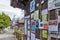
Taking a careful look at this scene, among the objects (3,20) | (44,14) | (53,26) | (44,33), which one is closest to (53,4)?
(53,26)

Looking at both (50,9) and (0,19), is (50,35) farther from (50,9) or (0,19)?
(0,19)

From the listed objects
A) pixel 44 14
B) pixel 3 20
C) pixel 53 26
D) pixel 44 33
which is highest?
pixel 3 20

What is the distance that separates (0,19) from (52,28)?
32.4 metres

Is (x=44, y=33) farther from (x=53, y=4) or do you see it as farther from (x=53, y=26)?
(x=53, y=4)

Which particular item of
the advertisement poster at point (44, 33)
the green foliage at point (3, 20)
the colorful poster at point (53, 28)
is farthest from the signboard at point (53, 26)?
the green foliage at point (3, 20)

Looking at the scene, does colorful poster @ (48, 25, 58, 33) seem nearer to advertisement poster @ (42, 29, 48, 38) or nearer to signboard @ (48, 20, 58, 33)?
signboard @ (48, 20, 58, 33)

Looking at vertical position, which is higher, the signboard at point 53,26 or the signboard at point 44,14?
the signboard at point 44,14

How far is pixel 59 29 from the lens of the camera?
269 centimetres

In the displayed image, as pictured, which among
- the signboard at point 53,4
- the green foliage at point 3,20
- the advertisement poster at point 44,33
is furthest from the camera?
the green foliage at point 3,20

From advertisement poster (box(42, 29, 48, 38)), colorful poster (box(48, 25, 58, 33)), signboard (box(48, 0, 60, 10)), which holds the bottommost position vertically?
advertisement poster (box(42, 29, 48, 38))

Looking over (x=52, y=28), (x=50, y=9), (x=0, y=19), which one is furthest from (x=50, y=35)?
(x=0, y=19)

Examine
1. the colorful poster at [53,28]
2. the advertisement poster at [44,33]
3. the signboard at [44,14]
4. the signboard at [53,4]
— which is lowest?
the advertisement poster at [44,33]

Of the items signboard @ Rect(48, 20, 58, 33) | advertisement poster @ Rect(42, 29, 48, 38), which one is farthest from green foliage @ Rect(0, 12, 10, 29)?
signboard @ Rect(48, 20, 58, 33)

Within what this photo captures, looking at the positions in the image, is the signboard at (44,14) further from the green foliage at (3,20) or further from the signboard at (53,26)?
the green foliage at (3,20)
